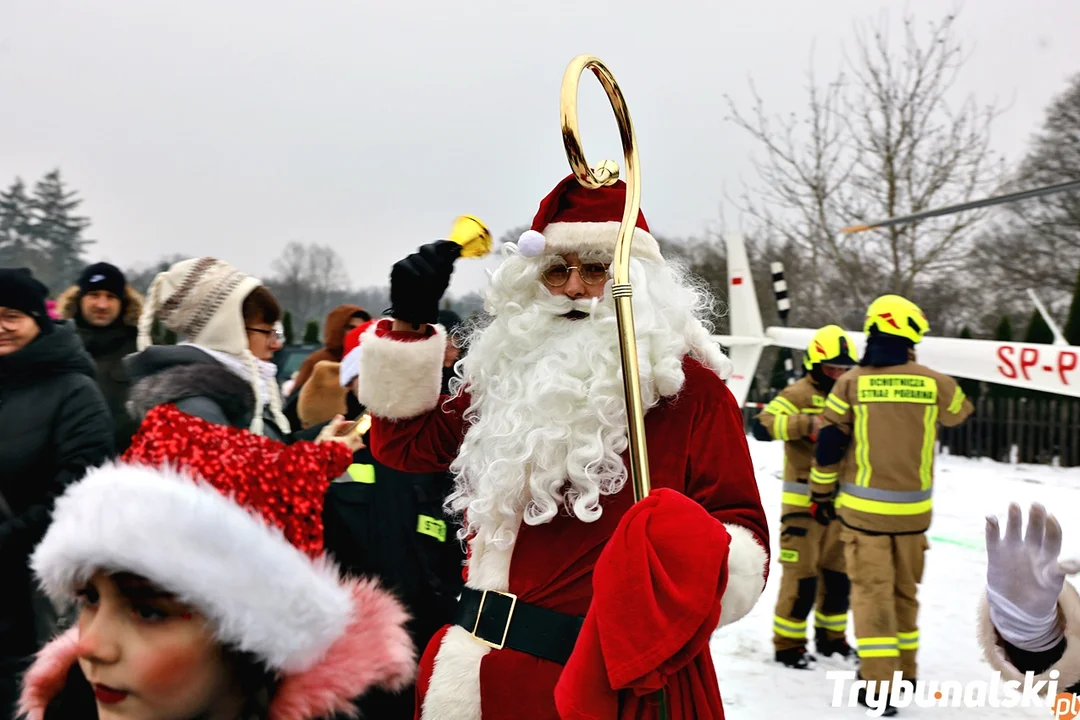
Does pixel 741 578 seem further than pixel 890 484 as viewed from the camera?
No

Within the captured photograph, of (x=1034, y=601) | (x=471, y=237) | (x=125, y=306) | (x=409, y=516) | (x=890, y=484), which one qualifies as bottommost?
(x=890, y=484)

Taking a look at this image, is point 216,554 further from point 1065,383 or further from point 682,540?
point 1065,383

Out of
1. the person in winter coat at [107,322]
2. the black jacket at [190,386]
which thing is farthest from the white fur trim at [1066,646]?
→ the person in winter coat at [107,322]

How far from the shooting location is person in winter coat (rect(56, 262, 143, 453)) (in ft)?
13.6

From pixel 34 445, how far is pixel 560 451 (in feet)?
6.60

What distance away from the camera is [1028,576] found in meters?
1.85

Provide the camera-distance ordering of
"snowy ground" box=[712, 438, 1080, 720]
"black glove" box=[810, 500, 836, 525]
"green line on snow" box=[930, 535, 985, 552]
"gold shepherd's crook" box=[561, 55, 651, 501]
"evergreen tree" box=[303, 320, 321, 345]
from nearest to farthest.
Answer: "gold shepherd's crook" box=[561, 55, 651, 501] → "snowy ground" box=[712, 438, 1080, 720] → "black glove" box=[810, 500, 836, 525] → "green line on snow" box=[930, 535, 985, 552] → "evergreen tree" box=[303, 320, 321, 345]

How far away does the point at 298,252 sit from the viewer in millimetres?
39219

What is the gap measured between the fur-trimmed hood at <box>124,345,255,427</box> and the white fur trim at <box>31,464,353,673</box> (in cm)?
97

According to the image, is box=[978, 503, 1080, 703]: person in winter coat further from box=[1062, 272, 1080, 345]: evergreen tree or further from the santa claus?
box=[1062, 272, 1080, 345]: evergreen tree

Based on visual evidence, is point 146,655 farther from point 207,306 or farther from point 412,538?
point 412,538

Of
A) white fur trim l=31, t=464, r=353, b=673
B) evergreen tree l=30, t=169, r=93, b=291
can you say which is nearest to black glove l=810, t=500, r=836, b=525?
white fur trim l=31, t=464, r=353, b=673

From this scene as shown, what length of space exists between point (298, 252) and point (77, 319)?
36.4 metres
